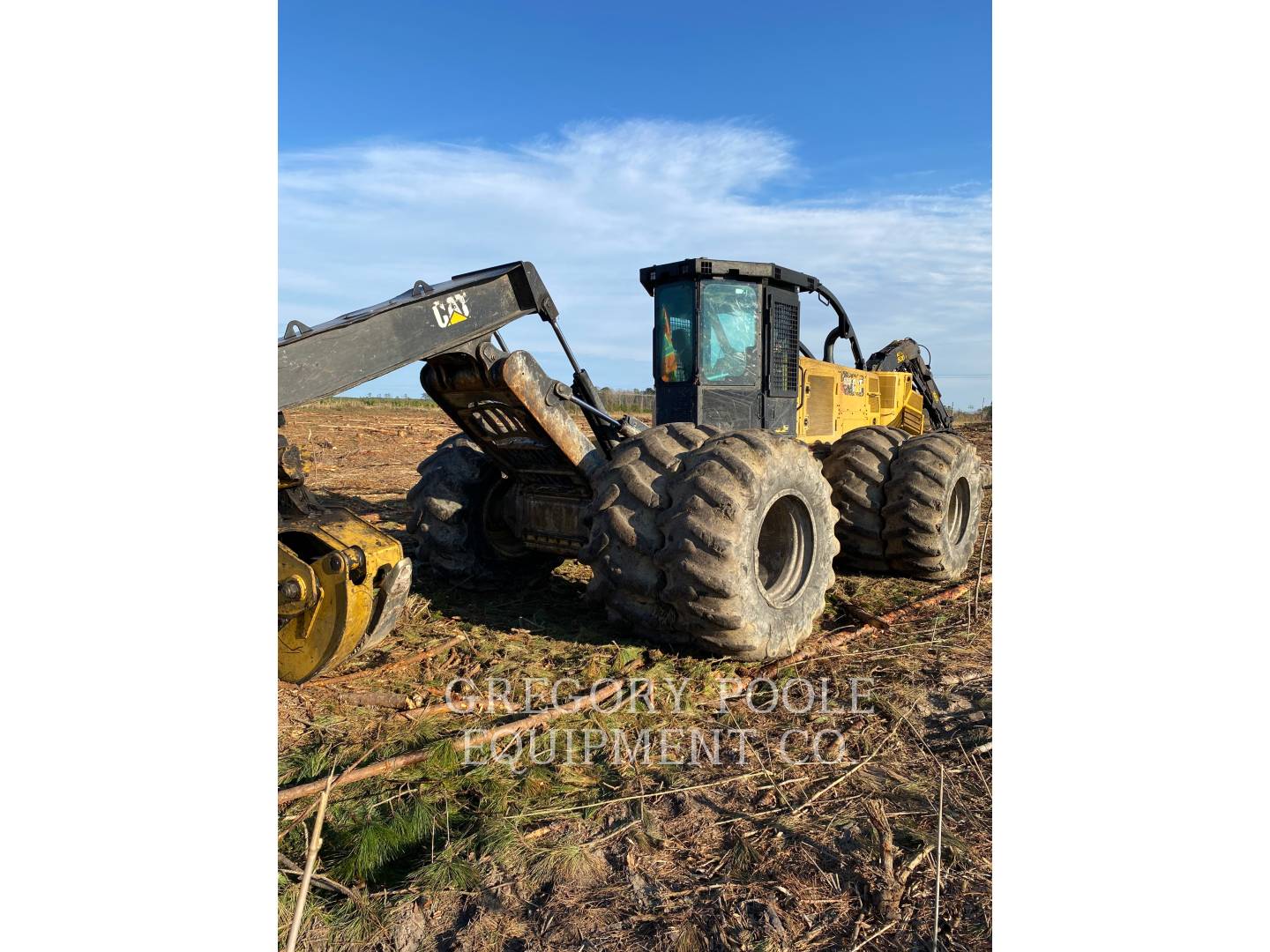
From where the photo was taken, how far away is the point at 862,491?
654 centimetres

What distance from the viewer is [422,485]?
6.26 meters

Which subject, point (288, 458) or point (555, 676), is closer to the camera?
point (288, 458)

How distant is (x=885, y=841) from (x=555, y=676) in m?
2.15

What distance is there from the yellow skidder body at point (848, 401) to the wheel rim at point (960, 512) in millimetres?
1143

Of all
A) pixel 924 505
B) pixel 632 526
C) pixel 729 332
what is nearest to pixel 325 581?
pixel 632 526

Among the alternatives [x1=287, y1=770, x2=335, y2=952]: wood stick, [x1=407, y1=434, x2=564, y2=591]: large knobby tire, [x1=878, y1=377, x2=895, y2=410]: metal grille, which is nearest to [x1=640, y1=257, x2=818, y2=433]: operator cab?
[x1=407, y1=434, x2=564, y2=591]: large knobby tire

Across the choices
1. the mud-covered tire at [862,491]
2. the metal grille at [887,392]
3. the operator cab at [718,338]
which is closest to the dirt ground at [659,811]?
the mud-covered tire at [862,491]

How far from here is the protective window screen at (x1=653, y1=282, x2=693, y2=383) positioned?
6023 mm

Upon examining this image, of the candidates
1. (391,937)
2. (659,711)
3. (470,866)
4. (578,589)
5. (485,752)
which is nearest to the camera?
(391,937)

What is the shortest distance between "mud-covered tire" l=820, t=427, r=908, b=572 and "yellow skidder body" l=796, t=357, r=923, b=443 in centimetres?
61

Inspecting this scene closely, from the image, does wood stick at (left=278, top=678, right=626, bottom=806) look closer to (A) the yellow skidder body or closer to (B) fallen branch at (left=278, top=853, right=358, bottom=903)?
(B) fallen branch at (left=278, top=853, right=358, bottom=903)

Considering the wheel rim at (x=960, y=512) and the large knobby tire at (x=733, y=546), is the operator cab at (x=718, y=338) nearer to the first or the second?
the large knobby tire at (x=733, y=546)

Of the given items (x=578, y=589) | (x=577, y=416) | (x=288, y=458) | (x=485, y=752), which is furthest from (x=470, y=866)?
(x=578, y=589)

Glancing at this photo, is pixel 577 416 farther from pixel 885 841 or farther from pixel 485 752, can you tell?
pixel 885 841
